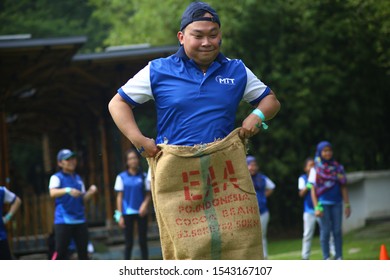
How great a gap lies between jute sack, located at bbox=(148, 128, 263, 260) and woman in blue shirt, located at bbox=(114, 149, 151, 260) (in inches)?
354

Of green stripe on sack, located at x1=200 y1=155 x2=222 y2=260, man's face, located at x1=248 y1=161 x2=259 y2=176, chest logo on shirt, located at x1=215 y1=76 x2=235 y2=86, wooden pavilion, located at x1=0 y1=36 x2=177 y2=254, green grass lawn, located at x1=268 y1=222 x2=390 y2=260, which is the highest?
wooden pavilion, located at x1=0 y1=36 x2=177 y2=254

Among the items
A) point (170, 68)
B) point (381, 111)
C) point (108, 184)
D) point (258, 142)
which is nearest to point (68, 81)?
point (108, 184)

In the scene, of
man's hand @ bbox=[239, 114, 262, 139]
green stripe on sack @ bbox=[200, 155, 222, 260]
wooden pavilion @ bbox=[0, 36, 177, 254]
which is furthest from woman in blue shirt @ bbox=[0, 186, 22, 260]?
wooden pavilion @ bbox=[0, 36, 177, 254]

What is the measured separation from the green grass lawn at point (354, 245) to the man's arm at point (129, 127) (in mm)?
9016

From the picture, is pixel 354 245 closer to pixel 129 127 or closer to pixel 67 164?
pixel 67 164

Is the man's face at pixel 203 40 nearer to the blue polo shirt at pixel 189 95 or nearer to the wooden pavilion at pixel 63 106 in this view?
the blue polo shirt at pixel 189 95

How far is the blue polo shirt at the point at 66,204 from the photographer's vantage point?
13.1m

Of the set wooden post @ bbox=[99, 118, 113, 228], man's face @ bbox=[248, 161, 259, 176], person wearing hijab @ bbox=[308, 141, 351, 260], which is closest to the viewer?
person wearing hijab @ bbox=[308, 141, 351, 260]

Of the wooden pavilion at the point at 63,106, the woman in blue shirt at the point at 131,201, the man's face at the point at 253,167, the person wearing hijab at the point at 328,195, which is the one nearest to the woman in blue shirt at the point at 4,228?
the woman in blue shirt at the point at 131,201

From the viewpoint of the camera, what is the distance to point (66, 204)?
514 inches

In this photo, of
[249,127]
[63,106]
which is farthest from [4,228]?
[63,106]

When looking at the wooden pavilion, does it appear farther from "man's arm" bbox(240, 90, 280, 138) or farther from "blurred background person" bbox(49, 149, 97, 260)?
"man's arm" bbox(240, 90, 280, 138)

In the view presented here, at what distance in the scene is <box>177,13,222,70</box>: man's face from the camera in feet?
19.9
